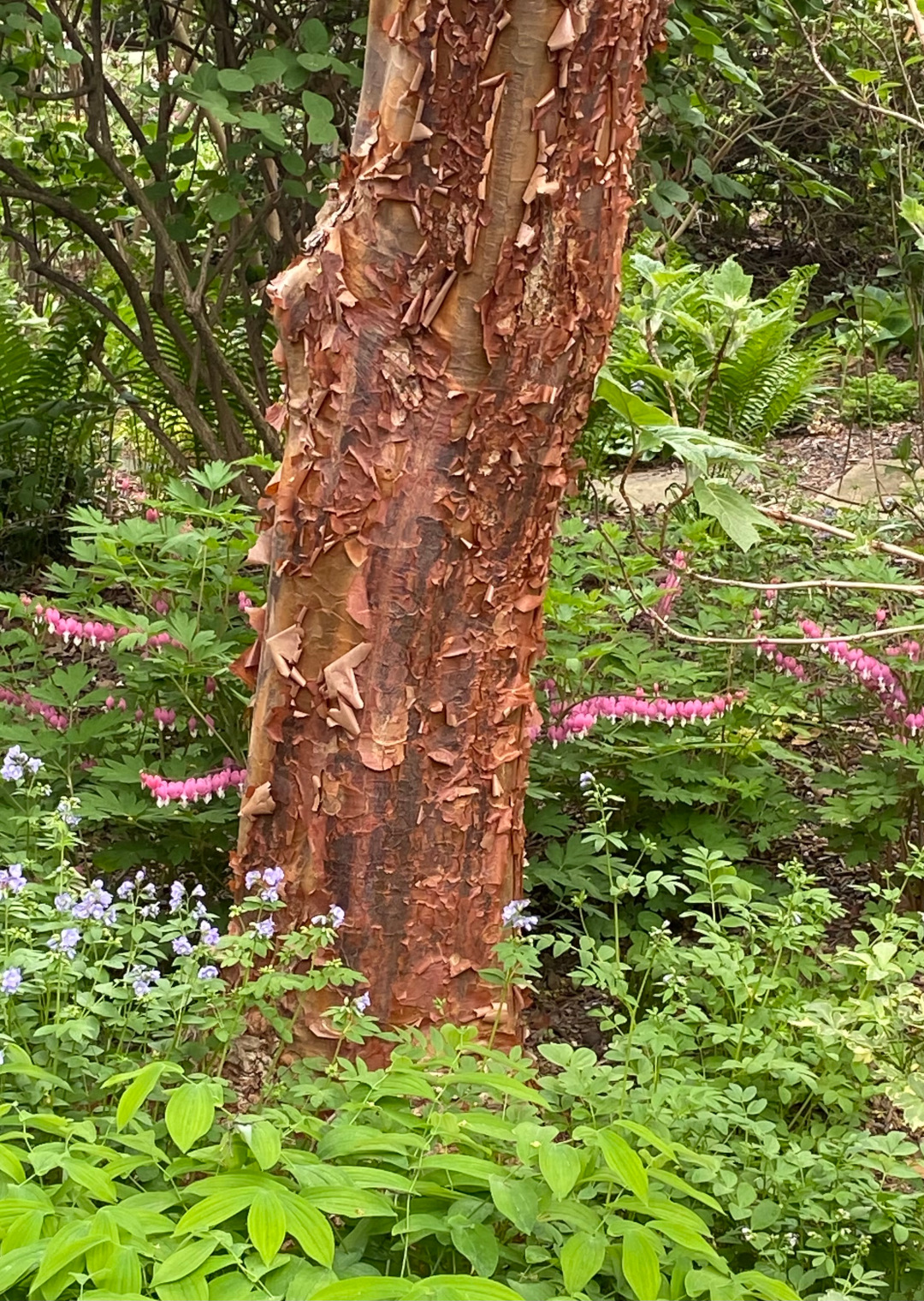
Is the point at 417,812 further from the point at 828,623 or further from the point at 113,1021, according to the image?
the point at 828,623

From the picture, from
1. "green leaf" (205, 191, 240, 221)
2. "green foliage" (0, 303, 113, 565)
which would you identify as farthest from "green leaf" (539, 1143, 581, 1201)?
"green foliage" (0, 303, 113, 565)

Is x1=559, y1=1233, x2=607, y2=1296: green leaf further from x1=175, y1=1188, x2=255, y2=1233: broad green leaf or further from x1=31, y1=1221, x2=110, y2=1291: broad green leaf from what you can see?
x1=31, y1=1221, x2=110, y2=1291: broad green leaf

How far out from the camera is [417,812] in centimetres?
213

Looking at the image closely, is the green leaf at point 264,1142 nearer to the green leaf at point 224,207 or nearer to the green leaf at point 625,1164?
the green leaf at point 625,1164

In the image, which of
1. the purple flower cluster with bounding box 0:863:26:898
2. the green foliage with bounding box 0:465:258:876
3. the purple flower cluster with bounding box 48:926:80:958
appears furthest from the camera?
the green foliage with bounding box 0:465:258:876

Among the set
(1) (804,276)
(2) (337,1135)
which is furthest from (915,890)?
(1) (804,276)

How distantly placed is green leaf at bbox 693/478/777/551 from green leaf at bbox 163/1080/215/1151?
1.18 meters

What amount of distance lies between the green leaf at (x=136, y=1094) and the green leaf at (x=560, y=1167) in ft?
1.55

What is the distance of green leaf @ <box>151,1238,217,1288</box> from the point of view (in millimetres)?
1335

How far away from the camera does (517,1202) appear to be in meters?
1.51

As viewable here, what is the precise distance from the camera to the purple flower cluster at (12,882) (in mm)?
1852

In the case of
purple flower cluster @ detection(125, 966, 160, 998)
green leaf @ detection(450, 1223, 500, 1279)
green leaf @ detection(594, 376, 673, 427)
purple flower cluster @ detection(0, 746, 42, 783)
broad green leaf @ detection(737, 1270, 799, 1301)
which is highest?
green leaf @ detection(594, 376, 673, 427)

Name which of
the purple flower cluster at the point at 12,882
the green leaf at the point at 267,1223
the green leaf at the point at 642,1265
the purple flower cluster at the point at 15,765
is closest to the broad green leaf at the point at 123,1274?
the green leaf at the point at 267,1223

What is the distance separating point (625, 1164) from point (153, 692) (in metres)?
1.76
